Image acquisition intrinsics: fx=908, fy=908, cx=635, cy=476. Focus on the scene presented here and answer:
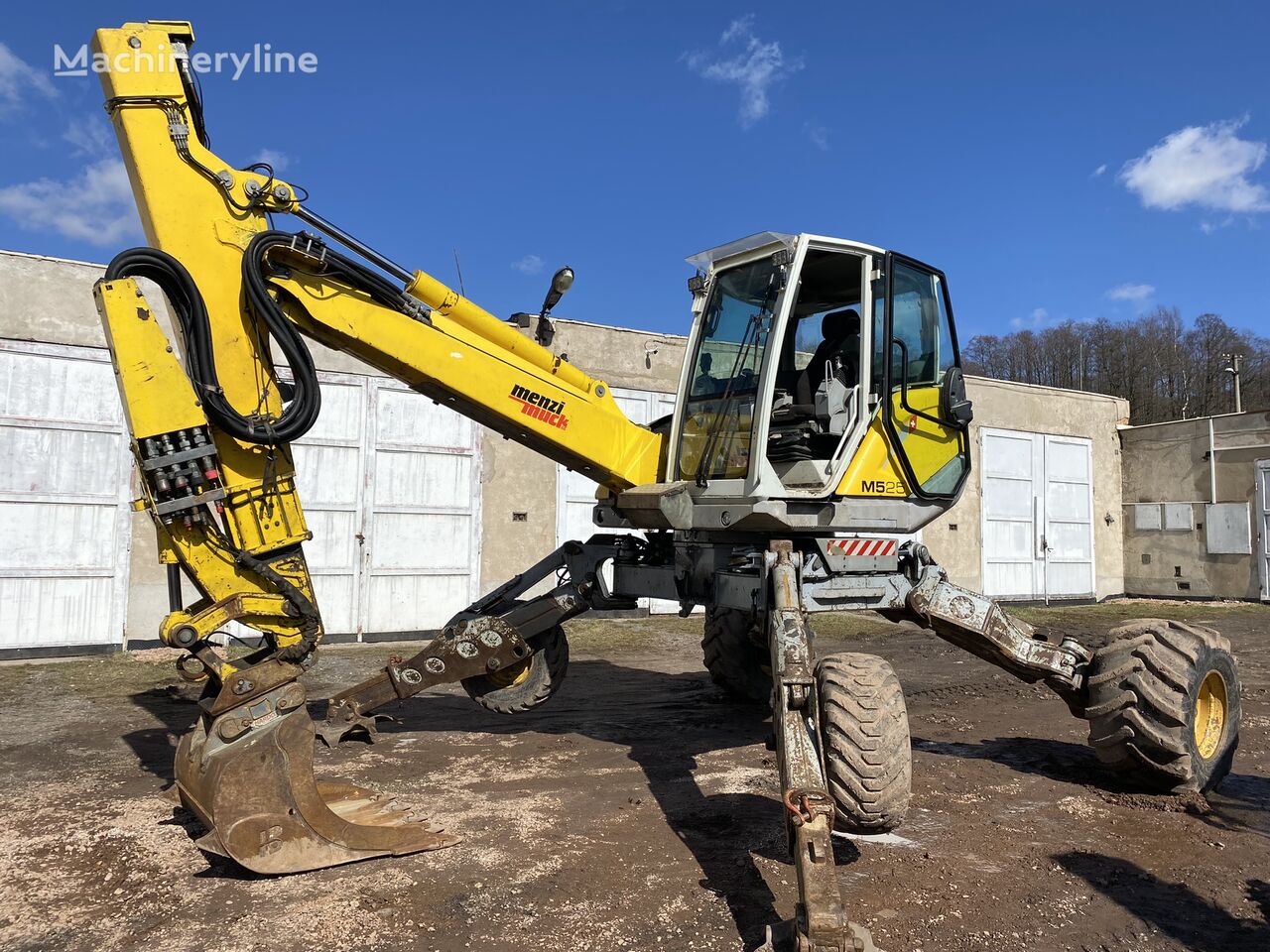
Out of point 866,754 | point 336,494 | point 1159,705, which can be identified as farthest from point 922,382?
point 336,494

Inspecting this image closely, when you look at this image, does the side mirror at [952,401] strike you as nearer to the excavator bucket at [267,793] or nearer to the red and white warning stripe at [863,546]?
the red and white warning stripe at [863,546]

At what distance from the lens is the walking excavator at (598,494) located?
13.2 feet

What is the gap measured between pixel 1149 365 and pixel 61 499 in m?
46.1

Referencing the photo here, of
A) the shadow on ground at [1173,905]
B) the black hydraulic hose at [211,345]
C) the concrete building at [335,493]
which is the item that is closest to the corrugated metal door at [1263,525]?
the concrete building at [335,493]

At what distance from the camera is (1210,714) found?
5.76 metres

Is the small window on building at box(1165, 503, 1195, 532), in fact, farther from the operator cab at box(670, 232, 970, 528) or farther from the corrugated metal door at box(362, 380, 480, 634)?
the operator cab at box(670, 232, 970, 528)

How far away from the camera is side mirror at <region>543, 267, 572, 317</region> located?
16.9ft

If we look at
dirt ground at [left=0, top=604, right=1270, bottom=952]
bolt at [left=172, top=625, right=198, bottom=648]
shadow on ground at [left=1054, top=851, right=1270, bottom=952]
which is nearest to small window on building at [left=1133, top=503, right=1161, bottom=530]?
dirt ground at [left=0, top=604, right=1270, bottom=952]

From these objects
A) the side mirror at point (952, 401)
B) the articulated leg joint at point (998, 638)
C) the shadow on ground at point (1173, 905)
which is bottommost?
the shadow on ground at point (1173, 905)

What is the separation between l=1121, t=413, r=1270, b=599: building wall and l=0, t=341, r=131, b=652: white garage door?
18.9 meters

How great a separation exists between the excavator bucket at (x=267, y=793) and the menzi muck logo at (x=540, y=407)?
6.51 feet

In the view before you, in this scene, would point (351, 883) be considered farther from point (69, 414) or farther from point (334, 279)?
point (69, 414)

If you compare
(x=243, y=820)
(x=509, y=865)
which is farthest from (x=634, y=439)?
(x=243, y=820)

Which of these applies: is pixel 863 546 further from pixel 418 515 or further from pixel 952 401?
pixel 418 515
